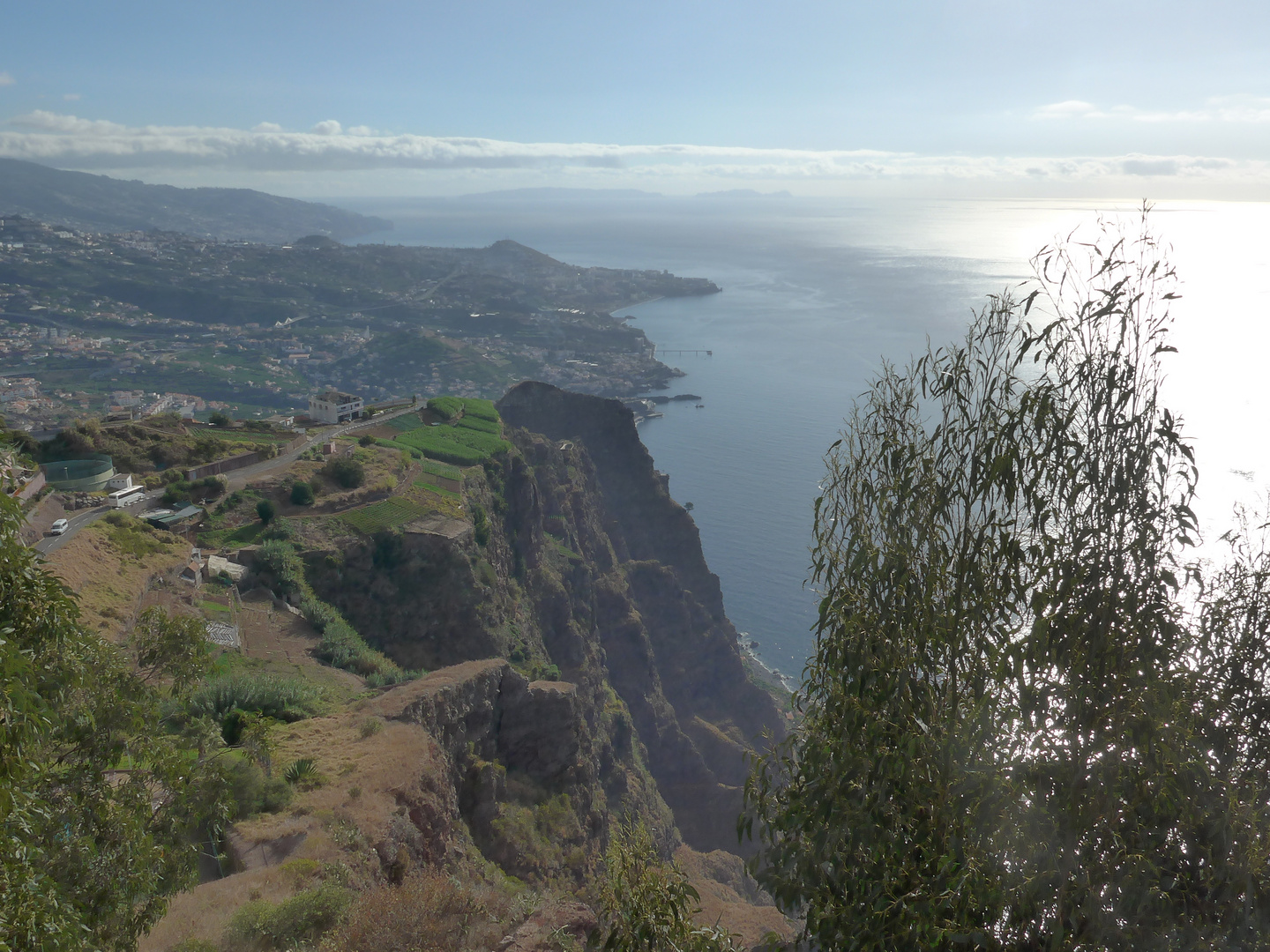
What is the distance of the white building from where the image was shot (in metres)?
47.9

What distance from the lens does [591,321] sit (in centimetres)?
14812

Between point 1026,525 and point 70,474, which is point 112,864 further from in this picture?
point 70,474

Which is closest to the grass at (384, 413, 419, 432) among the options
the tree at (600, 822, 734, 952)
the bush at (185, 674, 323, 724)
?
the bush at (185, 674, 323, 724)

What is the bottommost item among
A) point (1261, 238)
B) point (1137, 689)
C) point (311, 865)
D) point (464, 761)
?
point (464, 761)

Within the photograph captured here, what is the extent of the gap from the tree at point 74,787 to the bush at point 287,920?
1399 mm

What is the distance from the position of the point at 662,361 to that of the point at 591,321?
99.1 ft

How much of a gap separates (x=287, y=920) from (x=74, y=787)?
14.3 feet

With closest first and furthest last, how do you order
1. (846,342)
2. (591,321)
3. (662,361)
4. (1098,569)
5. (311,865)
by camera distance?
1. (1098,569)
2. (311,865)
3. (846,342)
4. (662,361)
5. (591,321)

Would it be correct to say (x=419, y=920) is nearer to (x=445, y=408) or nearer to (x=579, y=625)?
(x=579, y=625)

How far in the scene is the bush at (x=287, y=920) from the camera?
977 cm

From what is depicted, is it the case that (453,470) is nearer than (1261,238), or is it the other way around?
(453,470)

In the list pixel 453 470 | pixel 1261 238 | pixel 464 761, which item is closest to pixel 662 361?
pixel 1261 238

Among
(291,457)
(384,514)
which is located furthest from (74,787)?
(291,457)

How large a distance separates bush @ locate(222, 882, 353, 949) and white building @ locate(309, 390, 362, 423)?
40582mm
